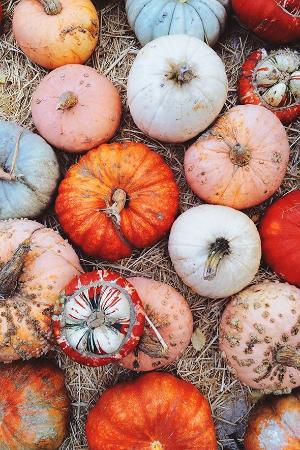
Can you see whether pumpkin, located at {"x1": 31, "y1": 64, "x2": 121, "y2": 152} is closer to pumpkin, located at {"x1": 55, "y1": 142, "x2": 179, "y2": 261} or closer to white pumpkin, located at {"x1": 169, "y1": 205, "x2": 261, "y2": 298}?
pumpkin, located at {"x1": 55, "y1": 142, "x2": 179, "y2": 261}

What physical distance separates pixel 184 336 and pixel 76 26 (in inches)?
66.9

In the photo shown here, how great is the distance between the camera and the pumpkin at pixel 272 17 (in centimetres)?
274

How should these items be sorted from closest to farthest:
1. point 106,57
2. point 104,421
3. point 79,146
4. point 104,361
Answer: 1. point 104,361
2. point 104,421
3. point 79,146
4. point 106,57

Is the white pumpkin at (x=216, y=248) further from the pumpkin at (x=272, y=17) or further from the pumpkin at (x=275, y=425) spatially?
the pumpkin at (x=272, y=17)

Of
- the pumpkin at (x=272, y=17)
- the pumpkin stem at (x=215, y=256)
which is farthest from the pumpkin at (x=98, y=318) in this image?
the pumpkin at (x=272, y=17)

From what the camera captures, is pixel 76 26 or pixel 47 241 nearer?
pixel 47 241

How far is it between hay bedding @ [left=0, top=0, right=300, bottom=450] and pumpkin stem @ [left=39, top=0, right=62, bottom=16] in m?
0.34

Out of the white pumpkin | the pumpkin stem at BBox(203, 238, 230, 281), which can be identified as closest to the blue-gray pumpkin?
the white pumpkin

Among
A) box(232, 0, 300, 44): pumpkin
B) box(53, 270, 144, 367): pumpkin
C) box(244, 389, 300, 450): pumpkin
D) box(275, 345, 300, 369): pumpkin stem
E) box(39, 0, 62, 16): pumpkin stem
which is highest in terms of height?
box(232, 0, 300, 44): pumpkin

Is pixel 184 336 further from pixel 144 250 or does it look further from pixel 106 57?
pixel 106 57

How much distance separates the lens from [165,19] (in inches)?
112

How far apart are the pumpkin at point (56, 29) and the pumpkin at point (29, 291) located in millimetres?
991

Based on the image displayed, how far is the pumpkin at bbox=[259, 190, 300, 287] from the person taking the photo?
106 inches

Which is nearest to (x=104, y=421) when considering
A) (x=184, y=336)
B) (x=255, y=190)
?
(x=184, y=336)
